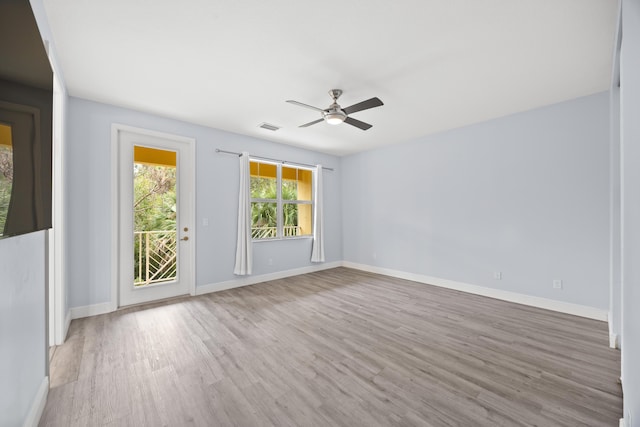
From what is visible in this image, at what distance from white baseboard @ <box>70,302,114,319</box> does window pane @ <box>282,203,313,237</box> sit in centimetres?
303

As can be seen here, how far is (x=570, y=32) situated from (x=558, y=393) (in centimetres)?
273

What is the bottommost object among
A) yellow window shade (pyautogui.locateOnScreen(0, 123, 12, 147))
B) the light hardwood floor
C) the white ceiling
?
the light hardwood floor

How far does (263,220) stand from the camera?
5156 millimetres

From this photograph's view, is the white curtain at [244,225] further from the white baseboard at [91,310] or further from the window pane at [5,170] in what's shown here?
the window pane at [5,170]

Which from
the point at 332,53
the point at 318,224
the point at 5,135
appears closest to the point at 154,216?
the point at 318,224

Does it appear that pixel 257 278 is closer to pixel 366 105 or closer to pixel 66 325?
pixel 66 325

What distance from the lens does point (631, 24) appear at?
3.85 ft

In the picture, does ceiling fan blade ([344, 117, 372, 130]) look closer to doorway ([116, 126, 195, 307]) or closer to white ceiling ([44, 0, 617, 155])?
white ceiling ([44, 0, 617, 155])

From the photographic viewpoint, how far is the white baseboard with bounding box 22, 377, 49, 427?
1.47 meters

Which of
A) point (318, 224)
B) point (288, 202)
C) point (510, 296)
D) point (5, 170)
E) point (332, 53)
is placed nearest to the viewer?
point (5, 170)

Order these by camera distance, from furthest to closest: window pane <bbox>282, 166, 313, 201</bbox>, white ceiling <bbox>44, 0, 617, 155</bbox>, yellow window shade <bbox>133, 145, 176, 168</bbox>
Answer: window pane <bbox>282, 166, 313, 201</bbox>, yellow window shade <bbox>133, 145, 176, 168</bbox>, white ceiling <bbox>44, 0, 617, 155</bbox>

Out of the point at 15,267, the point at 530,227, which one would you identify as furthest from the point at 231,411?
the point at 530,227

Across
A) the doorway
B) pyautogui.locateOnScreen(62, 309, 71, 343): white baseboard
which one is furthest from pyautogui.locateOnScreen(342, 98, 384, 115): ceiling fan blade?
pyautogui.locateOnScreen(62, 309, 71, 343): white baseboard

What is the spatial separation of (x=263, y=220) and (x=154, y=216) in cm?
187
